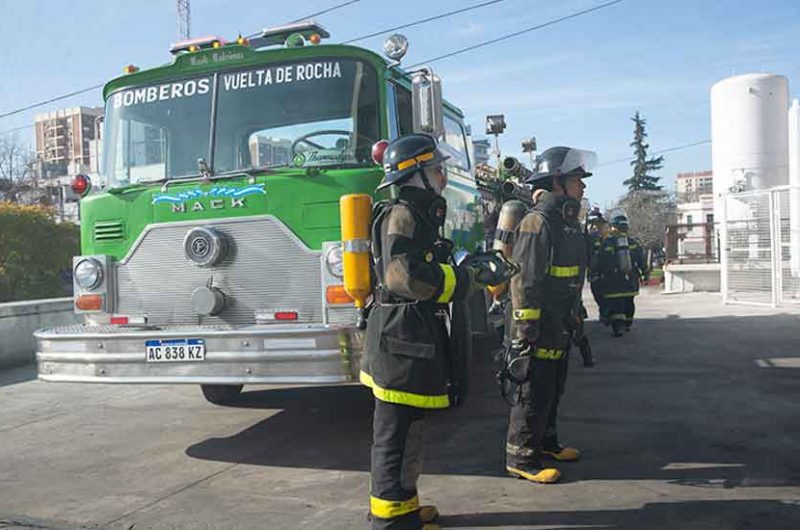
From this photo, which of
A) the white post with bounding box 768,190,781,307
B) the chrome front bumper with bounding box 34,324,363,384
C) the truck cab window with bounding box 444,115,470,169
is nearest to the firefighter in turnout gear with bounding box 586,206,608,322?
the white post with bounding box 768,190,781,307

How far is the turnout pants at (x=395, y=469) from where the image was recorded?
3.63 metres

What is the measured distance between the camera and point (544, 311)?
472 cm

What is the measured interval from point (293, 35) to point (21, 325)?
741 cm

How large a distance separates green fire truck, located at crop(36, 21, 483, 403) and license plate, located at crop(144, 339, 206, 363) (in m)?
A: 0.01

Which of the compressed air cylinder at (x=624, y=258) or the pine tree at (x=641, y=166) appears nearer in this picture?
the compressed air cylinder at (x=624, y=258)

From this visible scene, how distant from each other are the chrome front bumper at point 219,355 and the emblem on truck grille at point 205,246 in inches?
19.3

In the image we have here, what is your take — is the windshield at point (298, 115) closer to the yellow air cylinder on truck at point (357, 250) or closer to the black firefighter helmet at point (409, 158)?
the yellow air cylinder on truck at point (357, 250)

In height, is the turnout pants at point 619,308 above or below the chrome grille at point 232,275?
below

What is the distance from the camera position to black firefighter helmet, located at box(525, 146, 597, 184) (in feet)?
16.4

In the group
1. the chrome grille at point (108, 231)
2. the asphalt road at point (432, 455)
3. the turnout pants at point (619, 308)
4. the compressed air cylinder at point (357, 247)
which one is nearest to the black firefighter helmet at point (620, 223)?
the turnout pants at point (619, 308)

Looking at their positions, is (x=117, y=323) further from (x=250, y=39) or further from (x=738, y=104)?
(x=738, y=104)

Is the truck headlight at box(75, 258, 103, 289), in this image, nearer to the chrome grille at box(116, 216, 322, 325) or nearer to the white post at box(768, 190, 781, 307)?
the chrome grille at box(116, 216, 322, 325)

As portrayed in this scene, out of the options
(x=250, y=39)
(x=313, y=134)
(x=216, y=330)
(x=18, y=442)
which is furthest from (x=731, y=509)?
(x=18, y=442)

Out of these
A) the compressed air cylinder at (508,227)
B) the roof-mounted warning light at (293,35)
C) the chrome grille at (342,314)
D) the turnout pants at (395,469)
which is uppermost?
the roof-mounted warning light at (293,35)
